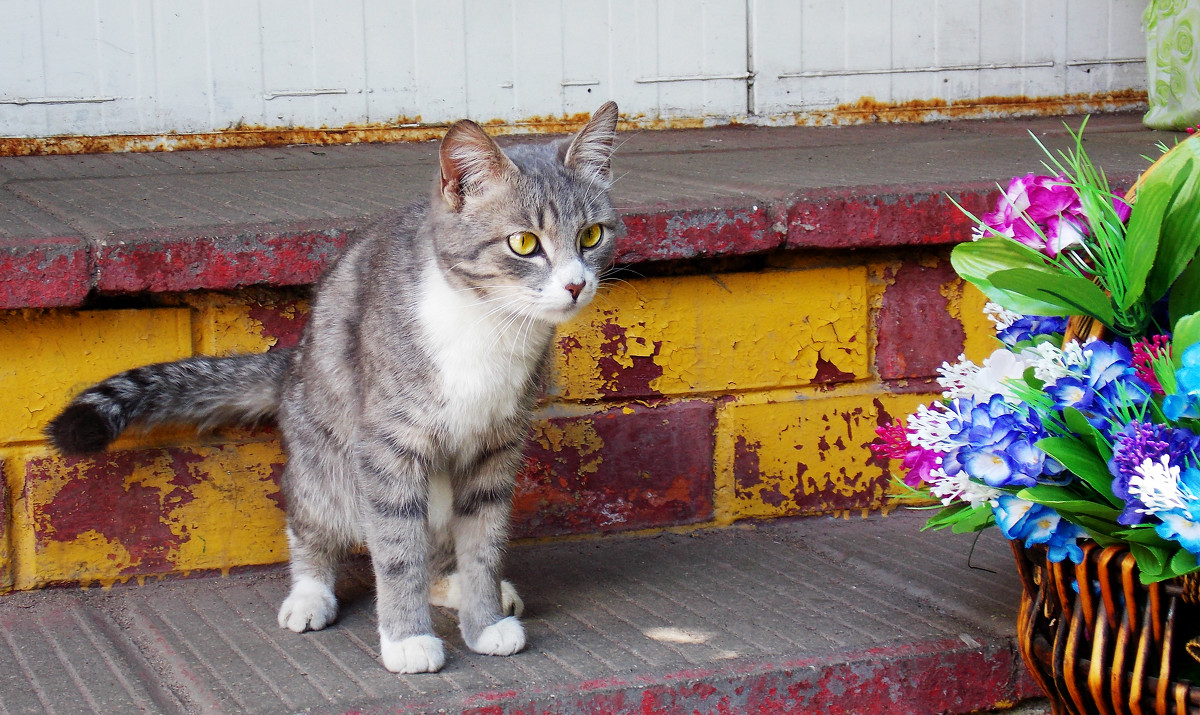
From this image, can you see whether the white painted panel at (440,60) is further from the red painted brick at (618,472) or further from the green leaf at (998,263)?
the green leaf at (998,263)

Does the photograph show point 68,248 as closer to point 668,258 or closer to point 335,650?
point 335,650

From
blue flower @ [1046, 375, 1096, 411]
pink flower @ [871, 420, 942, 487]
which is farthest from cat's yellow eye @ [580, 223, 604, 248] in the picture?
blue flower @ [1046, 375, 1096, 411]

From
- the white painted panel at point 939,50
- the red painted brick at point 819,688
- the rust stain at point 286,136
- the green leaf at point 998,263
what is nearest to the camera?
the green leaf at point 998,263

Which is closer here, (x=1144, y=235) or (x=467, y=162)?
(x=1144, y=235)

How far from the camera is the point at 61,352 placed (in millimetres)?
2385

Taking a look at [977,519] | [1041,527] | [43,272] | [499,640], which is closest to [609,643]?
[499,640]

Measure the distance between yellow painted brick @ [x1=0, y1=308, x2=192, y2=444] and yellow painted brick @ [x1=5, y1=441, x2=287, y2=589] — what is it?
3.4 inches

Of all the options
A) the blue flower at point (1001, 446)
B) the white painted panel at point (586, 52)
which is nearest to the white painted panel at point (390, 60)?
the white painted panel at point (586, 52)

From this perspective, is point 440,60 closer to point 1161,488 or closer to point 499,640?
point 499,640

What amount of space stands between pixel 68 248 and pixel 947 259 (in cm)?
185

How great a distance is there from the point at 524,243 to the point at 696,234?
59 cm

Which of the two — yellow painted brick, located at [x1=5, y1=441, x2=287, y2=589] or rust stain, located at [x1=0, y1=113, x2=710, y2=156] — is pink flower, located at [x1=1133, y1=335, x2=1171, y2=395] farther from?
rust stain, located at [x1=0, y1=113, x2=710, y2=156]

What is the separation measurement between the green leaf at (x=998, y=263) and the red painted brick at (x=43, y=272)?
1.59 m

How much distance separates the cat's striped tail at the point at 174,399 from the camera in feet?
7.07
